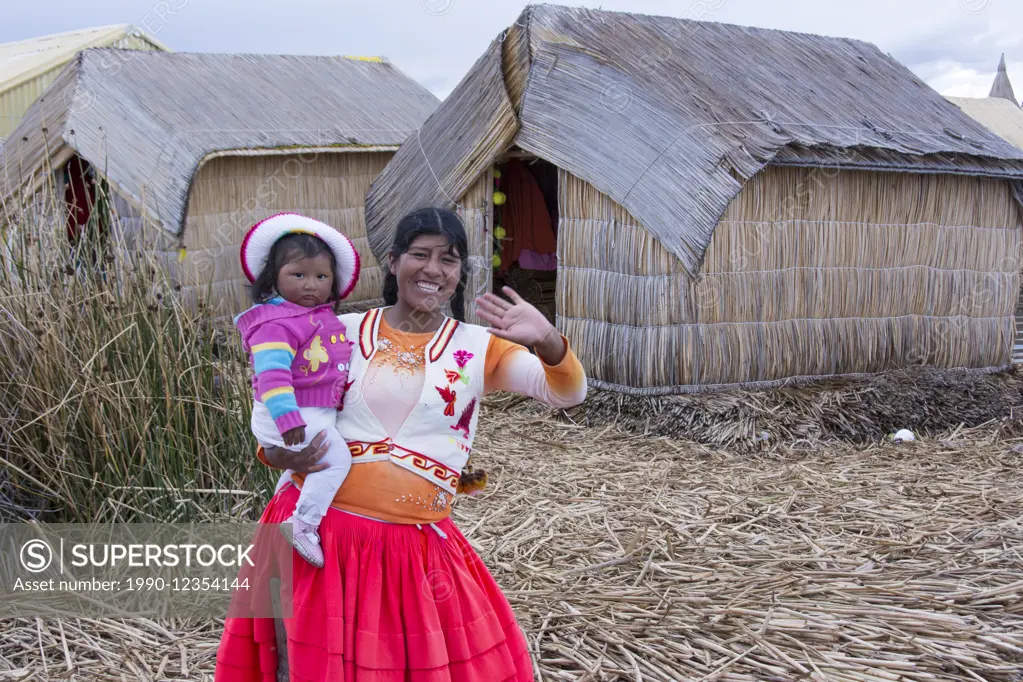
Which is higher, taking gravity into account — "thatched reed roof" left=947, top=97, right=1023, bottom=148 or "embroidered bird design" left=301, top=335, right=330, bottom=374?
"thatched reed roof" left=947, top=97, right=1023, bottom=148

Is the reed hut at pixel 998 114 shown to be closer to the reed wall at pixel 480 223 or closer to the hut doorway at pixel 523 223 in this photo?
the hut doorway at pixel 523 223

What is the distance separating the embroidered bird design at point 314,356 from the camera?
205cm

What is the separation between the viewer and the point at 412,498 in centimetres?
205

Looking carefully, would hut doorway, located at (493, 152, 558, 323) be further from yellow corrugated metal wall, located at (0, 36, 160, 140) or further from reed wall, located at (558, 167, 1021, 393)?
yellow corrugated metal wall, located at (0, 36, 160, 140)

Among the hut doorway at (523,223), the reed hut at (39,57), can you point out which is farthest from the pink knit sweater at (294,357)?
the reed hut at (39,57)

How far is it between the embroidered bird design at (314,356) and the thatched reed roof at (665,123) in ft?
13.1

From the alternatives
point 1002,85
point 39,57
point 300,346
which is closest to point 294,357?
point 300,346

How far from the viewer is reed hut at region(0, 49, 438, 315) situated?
328 inches

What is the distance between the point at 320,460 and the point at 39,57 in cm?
1595

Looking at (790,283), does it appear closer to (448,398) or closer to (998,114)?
(448,398)

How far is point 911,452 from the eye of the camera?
235 inches

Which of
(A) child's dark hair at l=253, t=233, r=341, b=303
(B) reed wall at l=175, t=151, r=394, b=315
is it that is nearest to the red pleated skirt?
(A) child's dark hair at l=253, t=233, r=341, b=303

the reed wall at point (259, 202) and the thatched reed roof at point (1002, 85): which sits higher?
the thatched reed roof at point (1002, 85)

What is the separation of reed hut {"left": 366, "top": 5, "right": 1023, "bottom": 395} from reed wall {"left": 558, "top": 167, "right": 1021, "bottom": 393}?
1cm
